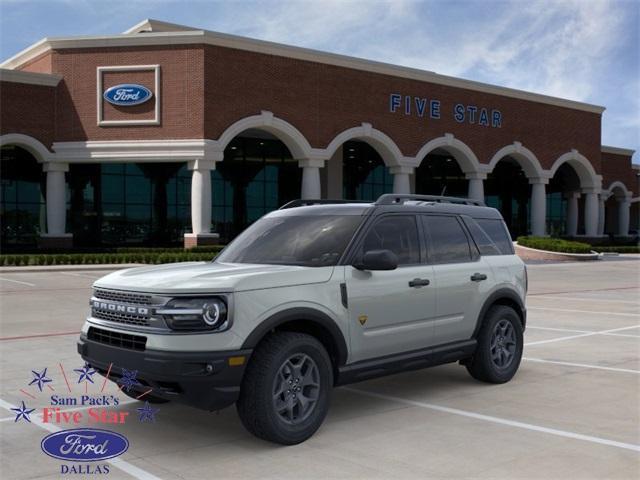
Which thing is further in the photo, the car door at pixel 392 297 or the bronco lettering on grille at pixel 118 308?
the car door at pixel 392 297

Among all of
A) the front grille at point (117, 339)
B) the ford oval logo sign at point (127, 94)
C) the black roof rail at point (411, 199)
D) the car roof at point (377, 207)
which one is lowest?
the front grille at point (117, 339)

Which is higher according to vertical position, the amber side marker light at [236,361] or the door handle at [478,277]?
the door handle at [478,277]

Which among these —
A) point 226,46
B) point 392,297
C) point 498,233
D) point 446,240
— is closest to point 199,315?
point 392,297

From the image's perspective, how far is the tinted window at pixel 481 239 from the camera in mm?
7688

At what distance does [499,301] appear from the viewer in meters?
7.87

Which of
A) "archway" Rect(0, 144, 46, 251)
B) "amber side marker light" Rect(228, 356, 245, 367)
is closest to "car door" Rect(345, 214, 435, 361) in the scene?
"amber side marker light" Rect(228, 356, 245, 367)

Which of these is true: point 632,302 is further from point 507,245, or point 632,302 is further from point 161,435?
point 161,435

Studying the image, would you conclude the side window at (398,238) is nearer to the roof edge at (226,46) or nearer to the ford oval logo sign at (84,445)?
the ford oval logo sign at (84,445)

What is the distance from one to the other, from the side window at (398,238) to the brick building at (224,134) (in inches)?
1113

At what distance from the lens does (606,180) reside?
6153 cm

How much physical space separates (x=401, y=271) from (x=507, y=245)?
7.56ft

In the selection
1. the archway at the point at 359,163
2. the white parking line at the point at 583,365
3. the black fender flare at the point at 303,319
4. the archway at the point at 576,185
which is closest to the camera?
the black fender flare at the point at 303,319

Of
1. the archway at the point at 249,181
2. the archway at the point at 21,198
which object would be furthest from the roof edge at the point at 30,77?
the archway at the point at 249,181

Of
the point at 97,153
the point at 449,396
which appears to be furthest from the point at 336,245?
the point at 97,153
